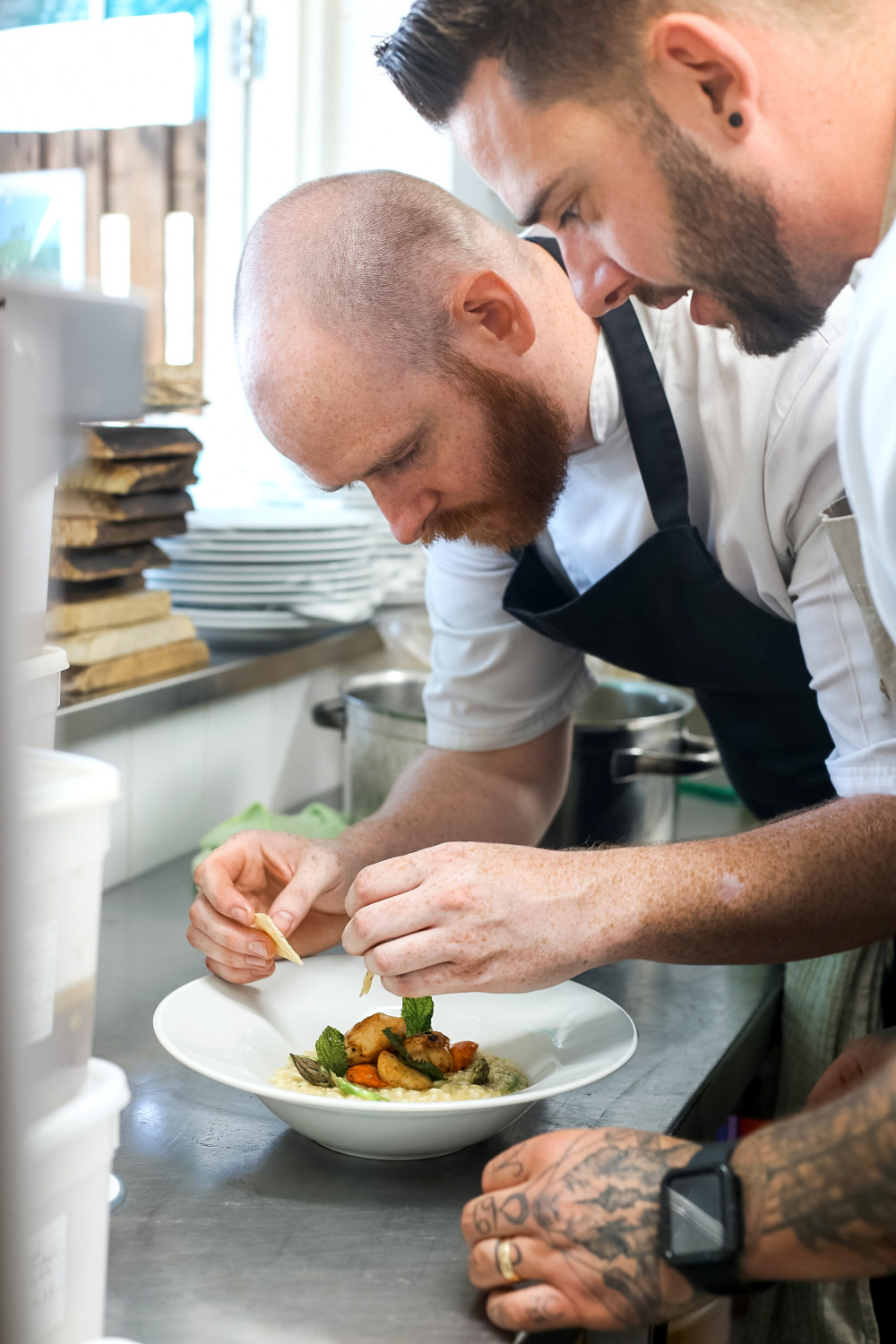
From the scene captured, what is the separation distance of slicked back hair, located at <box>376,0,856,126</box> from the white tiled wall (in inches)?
34.6

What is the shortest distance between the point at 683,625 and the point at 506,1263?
74cm

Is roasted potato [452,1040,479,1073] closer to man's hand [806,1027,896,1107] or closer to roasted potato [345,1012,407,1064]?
roasted potato [345,1012,407,1064]

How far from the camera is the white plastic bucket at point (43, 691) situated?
0.59 meters

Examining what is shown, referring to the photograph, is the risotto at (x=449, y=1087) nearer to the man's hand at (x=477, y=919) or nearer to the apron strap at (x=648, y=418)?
the man's hand at (x=477, y=919)

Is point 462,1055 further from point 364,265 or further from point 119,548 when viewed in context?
point 119,548

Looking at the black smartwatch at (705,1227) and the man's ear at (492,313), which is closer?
the black smartwatch at (705,1227)

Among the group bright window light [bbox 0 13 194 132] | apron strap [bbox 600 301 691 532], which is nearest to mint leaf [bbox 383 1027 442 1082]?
apron strap [bbox 600 301 691 532]

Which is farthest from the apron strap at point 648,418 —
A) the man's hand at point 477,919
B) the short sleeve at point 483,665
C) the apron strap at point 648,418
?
the man's hand at point 477,919

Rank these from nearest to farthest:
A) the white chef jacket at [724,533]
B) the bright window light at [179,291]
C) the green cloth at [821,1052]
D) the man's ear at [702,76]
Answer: the man's ear at [702,76] < the white chef jacket at [724,533] < the green cloth at [821,1052] < the bright window light at [179,291]

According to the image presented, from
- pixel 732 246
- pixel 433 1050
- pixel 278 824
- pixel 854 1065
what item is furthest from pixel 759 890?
pixel 278 824

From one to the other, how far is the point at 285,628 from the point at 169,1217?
1.08 meters

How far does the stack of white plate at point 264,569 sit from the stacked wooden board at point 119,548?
119 millimetres

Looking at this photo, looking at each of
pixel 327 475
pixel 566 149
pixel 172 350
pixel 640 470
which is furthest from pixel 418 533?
pixel 172 350

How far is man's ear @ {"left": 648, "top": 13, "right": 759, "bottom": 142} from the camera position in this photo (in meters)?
0.82
